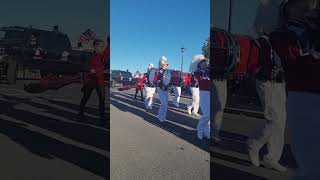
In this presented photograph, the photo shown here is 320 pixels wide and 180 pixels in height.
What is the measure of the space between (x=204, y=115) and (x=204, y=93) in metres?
0.10

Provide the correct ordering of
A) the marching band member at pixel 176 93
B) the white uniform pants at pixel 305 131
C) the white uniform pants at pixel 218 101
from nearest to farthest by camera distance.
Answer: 1. the white uniform pants at pixel 305 131
2. the white uniform pants at pixel 218 101
3. the marching band member at pixel 176 93

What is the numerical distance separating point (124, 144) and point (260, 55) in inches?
27.9

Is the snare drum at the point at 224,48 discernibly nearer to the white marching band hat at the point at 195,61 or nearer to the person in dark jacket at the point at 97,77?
the white marching band hat at the point at 195,61

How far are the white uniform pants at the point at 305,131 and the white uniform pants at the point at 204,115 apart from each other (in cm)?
34

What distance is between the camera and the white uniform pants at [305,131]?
143cm

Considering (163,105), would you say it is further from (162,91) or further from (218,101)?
(218,101)

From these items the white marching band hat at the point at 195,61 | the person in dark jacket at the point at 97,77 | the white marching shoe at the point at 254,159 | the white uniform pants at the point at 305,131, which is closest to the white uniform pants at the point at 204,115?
the white marching band hat at the point at 195,61

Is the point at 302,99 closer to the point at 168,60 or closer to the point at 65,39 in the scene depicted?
the point at 168,60

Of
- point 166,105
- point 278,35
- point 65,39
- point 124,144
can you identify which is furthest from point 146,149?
point 278,35

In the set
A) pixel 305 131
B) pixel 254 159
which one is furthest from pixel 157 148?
pixel 305 131

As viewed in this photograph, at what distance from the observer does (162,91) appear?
5.74ft

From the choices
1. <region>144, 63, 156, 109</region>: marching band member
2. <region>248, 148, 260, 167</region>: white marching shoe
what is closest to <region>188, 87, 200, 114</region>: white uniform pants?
<region>144, 63, 156, 109</region>: marching band member

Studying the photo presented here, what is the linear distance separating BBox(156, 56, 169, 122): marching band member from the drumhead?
2 centimetres

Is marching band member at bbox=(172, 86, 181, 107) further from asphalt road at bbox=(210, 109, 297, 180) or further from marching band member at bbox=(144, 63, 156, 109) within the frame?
asphalt road at bbox=(210, 109, 297, 180)
